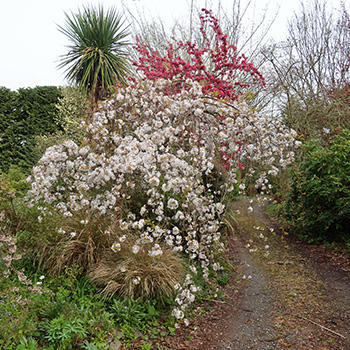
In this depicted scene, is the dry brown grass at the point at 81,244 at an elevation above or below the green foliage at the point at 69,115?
below

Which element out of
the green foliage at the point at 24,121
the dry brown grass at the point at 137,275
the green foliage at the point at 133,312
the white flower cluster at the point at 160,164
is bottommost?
the green foliage at the point at 133,312

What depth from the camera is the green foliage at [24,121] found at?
1098 cm

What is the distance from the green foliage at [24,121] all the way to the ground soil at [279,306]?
351 inches

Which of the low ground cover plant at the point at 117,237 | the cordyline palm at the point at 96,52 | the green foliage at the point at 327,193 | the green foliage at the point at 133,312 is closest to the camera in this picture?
the low ground cover plant at the point at 117,237

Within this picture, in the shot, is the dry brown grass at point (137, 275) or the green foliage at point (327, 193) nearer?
the dry brown grass at point (137, 275)

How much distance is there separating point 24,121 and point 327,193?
1084 cm

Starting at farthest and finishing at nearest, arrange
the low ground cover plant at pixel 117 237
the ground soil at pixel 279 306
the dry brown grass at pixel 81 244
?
the dry brown grass at pixel 81 244, the ground soil at pixel 279 306, the low ground cover plant at pixel 117 237

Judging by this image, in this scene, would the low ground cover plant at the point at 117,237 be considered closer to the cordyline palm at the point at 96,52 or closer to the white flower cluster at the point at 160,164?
the white flower cluster at the point at 160,164

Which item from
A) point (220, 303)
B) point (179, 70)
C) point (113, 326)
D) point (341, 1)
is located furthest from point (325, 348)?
point (341, 1)

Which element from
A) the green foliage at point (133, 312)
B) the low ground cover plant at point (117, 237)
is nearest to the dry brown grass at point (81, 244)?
the low ground cover plant at point (117, 237)

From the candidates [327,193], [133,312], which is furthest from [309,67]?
[133,312]

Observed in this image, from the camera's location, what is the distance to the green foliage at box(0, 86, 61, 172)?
36.0 feet

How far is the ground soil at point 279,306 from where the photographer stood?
299cm

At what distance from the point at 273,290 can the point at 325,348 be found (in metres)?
1.21
